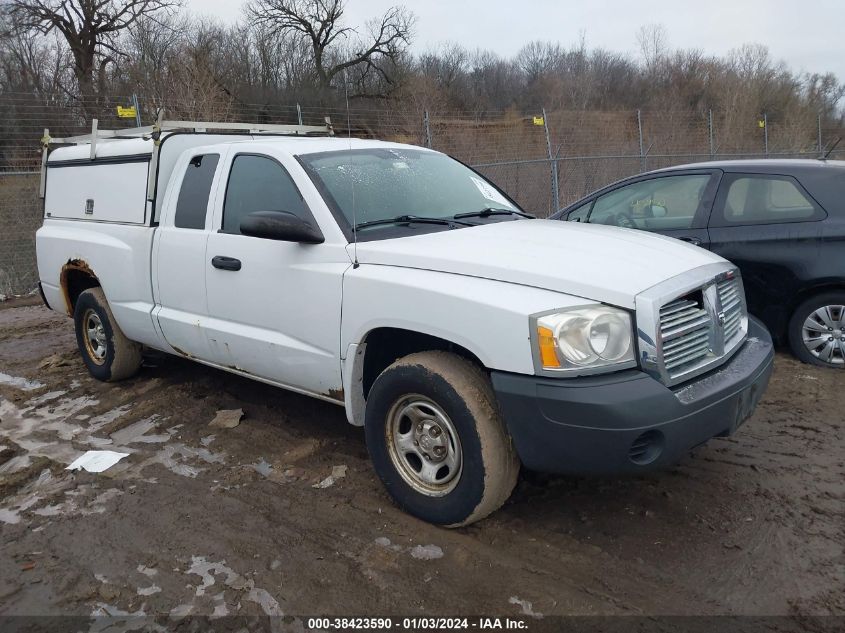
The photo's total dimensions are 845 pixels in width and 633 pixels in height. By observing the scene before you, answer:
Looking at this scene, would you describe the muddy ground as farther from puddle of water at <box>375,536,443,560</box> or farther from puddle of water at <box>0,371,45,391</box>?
puddle of water at <box>0,371,45,391</box>

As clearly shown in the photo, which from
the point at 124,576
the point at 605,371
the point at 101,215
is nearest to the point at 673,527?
the point at 605,371

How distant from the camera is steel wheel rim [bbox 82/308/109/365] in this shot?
5.81 metres

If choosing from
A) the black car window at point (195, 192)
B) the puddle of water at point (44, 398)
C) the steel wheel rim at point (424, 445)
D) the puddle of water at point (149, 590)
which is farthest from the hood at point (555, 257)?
the puddle of water at point (44, 398)

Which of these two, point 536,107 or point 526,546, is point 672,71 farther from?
point 526,546

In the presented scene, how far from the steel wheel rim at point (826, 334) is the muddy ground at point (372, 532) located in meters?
0.60

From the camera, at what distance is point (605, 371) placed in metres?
2.89

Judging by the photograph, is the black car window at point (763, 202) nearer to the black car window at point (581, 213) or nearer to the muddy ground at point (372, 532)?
the black car window at point (581, 213)

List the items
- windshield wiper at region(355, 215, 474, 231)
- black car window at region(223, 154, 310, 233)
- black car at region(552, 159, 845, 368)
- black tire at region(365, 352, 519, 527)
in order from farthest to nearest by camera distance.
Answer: black car at region(552, 159, 845, 368)
black car window at region(223, 154, 310, 233)
windshield wiper at region(355, 215, 474, 231)
black tire at region(365, 352, 519, 527)

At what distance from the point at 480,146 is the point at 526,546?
12.9 metres

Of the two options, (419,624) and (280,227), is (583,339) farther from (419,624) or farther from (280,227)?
(280,227)

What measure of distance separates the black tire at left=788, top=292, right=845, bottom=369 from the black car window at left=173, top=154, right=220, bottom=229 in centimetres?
443

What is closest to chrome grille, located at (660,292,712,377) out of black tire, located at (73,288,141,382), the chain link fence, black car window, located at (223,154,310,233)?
black car window, located at (223,154,310,233)

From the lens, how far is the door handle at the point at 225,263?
13.6 ft

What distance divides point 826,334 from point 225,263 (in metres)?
4.44
